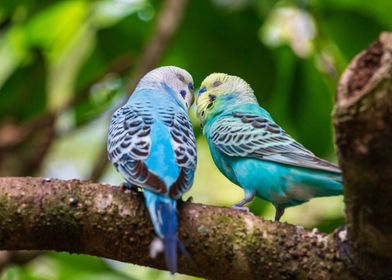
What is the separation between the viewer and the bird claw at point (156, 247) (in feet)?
8.56

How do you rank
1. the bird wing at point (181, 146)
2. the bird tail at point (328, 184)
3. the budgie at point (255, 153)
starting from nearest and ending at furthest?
the bird wing at point (181, 146) → the bird tail at point (328, 184) → the budgie at point (255, 153)

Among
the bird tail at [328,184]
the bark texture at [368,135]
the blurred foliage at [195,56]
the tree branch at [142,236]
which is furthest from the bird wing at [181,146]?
the blurred foliage at [195,56]

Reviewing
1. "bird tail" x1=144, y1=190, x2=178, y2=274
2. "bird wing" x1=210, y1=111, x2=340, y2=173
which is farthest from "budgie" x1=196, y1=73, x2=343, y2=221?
"bird tail" x1=144, y1=190, x2=178, y2=274

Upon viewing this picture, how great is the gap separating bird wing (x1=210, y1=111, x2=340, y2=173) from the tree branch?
0.49 metres

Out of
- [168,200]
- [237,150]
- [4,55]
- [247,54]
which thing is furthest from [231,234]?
[4,55]

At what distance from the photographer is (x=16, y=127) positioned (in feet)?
17.5

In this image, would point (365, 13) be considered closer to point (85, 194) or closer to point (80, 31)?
point (80, 31)

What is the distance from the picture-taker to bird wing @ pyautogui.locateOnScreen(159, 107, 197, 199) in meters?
2.79

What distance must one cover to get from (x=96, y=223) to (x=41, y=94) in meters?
3.17

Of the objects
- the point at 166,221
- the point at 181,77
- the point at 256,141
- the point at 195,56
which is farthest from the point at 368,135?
the point at 195,56

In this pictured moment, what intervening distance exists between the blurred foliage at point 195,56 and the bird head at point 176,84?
1.29m

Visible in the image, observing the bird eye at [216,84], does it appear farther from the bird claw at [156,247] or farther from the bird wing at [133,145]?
the bird claw at [156,247]

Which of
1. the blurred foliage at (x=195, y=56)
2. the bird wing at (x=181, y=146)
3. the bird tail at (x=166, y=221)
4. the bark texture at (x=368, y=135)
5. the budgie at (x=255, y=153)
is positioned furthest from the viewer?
the blurred foliage at (x=195, y=56)

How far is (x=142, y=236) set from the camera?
2693mm
